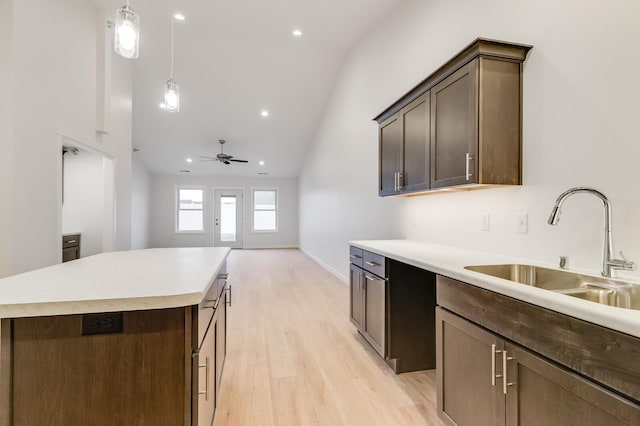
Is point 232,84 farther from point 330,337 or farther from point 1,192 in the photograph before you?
point 330,337

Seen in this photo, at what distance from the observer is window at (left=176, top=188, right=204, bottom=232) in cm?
1013

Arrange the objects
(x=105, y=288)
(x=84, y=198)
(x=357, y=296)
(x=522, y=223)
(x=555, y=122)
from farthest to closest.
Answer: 1. (x=84, y=198)
2. (x=357, y=296)
3. (x=522, y=223)
4. (x=555, y=122)
5. (x=105, y=288)

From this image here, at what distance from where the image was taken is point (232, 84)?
19.1 feet

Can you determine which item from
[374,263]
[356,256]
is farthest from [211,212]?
[374,263]

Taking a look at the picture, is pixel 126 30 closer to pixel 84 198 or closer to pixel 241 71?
pixel 84 198

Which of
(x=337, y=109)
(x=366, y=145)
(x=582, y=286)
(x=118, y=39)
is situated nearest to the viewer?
(x=582, y=286)

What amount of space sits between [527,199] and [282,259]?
6718mm

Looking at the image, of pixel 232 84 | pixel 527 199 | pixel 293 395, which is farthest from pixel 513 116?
pixel 232 84

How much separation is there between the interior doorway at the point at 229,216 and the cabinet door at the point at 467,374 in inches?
371

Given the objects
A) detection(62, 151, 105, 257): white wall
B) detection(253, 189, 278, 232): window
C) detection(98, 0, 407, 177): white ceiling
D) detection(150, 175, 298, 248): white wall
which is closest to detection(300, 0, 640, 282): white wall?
detection(98, 0, 407, 177): white ceiling

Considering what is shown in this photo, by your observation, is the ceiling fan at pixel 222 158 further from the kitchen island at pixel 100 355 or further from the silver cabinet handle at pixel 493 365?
the silver cabinet handle at pixel 493 365

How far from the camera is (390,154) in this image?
294cm

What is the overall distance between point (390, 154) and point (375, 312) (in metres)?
1.47

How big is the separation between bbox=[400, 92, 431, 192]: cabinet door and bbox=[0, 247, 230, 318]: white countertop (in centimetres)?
167
